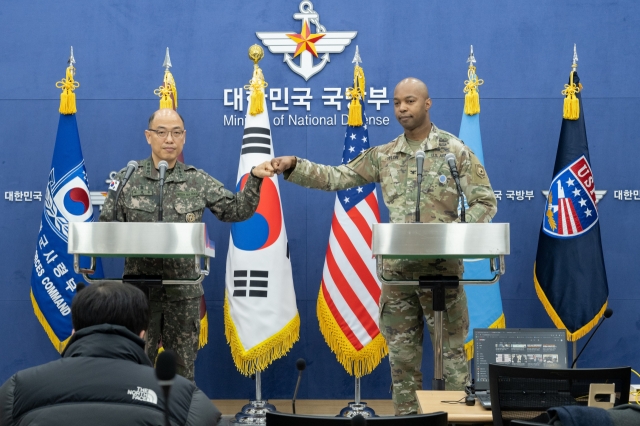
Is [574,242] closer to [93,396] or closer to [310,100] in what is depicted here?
[310,100]

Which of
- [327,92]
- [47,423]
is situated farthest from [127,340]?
[327,92]

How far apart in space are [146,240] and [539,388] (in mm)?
1489

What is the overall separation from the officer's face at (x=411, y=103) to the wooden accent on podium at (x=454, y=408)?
1.37 m

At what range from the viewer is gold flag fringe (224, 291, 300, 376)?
4398 mm

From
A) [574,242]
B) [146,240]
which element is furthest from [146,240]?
[574,242]

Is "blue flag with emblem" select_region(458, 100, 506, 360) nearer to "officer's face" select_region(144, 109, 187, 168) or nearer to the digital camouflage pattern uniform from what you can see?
the digital camouflage pattern uniform

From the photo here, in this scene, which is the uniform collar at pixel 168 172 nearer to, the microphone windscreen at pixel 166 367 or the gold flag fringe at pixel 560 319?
the microphone windscreen at pixel 166 367

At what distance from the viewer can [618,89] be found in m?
4.98

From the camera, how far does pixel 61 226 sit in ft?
14.8

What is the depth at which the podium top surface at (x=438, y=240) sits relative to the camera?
2.70m

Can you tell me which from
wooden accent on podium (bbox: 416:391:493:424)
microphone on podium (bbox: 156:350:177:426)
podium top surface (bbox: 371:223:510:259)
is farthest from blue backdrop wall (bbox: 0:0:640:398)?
microphone on podium (bbox: 156:350:177:426)

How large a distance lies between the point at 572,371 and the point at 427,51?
134 inches

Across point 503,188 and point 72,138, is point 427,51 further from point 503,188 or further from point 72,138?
point 72,138

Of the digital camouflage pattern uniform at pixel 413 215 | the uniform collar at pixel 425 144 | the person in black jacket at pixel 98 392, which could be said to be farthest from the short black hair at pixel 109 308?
the uniform collar at pixel 425 144
